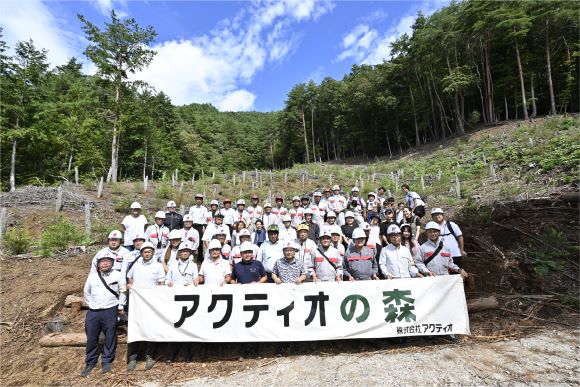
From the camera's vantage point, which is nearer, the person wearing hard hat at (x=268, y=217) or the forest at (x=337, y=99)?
the person wearing hard hat at (x=268, y=217)

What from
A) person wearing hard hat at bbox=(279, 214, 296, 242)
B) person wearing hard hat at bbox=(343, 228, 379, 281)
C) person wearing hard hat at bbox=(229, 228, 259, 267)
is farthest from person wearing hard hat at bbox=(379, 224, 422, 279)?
person wearing hard hat at bbox=(229, 228, 259, 267)

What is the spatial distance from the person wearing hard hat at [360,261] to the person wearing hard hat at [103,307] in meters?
3.88

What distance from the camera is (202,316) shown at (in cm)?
491

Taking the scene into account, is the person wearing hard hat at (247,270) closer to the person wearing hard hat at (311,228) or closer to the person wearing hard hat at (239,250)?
the person wearing hard hat at (239,250)

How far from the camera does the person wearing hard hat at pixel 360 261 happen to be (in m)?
5.16

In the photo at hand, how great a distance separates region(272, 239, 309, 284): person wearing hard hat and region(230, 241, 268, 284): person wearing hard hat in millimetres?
288

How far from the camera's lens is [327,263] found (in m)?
5.15

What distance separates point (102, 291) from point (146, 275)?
667 millimetres

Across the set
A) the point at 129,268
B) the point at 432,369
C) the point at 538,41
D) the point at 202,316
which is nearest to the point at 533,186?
the point at 432,369

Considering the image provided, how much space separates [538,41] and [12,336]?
4355 cm

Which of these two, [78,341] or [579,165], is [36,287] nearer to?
[78,341]

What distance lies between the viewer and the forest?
2258cm

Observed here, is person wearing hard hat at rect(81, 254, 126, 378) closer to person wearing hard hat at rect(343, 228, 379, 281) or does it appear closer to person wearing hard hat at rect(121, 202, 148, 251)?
person wearing hard hat at rect(121, 202, 148, 251)

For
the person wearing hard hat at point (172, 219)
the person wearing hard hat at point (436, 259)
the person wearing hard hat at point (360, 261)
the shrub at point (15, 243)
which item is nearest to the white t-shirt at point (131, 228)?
the person wearing hard hat at point (172, 219)
